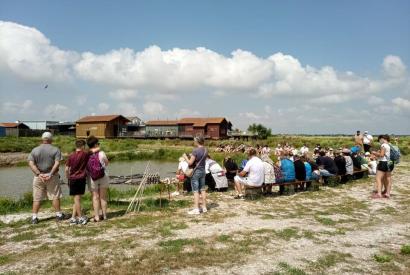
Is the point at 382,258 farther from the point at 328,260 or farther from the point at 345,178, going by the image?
the point at 345,178

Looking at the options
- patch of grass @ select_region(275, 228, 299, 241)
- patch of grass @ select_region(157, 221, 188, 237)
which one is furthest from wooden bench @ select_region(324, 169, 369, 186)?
patch of grass @ select_region(157, 221, 188, 237)

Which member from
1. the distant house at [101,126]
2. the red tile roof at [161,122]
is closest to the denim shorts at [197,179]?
the red tile roof at [161,122]

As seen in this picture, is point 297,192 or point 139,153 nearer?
point 297,192

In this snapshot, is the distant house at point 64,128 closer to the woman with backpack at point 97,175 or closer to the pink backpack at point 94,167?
the woman with backpack at point 97,175

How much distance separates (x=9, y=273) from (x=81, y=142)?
10.7 ft

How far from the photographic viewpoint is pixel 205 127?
2589 inches

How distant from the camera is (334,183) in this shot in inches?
517

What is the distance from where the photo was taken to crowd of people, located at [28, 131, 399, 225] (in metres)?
7.52

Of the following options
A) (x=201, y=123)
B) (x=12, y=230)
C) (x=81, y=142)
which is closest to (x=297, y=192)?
(x=81, y=142)

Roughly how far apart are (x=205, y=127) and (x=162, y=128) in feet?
31.0

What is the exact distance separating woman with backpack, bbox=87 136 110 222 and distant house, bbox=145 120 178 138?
6100 cm

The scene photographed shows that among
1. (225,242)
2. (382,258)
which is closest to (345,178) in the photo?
(382,258)

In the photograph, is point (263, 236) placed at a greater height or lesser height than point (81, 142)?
lesser

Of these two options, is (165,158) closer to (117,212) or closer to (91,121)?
(117,212)
